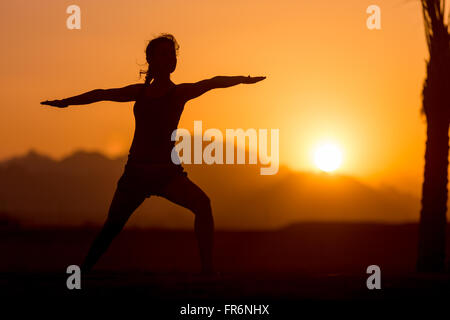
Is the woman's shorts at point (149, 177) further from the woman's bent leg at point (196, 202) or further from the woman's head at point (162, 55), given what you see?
the woman's head at point (162, 55)

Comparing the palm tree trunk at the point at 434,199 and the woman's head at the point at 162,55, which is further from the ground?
the woman's head at the point at 162,55

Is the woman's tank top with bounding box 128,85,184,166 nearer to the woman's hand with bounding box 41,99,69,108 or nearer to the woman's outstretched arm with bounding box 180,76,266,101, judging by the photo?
the woman's outstretched arm with bounding box 180,76,266,101

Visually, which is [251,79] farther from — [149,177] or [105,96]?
[105,96]

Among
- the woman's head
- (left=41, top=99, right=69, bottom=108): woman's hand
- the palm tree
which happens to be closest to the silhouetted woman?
the woman's head

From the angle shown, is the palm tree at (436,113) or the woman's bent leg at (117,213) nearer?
the woman's bent leg at (117,213)

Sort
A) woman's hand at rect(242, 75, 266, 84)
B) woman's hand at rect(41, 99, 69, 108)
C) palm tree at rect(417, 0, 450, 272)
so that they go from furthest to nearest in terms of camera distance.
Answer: palm tree at rect(417, 0, 450, 272) < woman's hand at rect(41, 99, 69, 108) < woman's hand at rect(242, 75, 266, 84)

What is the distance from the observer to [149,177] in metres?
8.96

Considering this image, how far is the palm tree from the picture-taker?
13.4m

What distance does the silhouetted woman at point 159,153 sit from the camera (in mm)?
8961

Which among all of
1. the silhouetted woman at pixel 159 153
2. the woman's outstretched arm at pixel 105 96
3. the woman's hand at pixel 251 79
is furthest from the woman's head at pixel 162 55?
the woman's hand at pixel 251 79

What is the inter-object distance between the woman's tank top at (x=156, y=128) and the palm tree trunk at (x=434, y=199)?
18.5ft

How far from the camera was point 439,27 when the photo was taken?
1339cm

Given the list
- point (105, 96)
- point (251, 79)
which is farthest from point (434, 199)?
point (105, 96)

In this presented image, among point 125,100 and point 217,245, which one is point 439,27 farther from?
point 217,245
